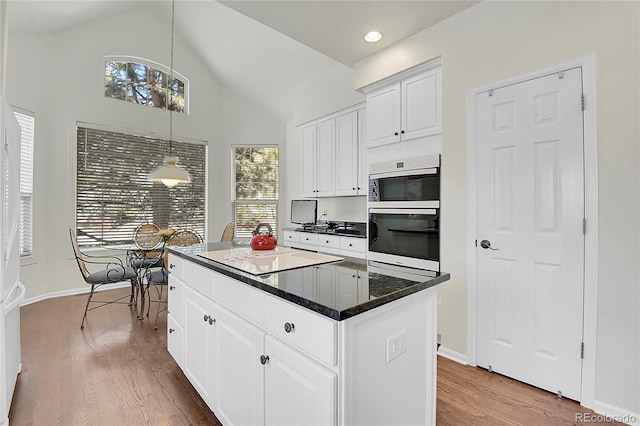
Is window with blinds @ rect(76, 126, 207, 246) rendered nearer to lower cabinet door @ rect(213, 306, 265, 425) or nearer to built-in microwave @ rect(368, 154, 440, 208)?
built-in microwave @ rect(368, 154, 440, 208)

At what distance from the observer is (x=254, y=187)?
229 inches

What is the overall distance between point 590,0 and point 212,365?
2995 mm

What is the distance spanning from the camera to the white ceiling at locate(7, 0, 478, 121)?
2.40 m

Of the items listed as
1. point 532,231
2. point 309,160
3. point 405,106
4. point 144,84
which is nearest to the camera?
point 532,231

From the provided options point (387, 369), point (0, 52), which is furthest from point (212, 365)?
point (0, 52)

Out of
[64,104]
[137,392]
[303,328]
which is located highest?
[64,104]

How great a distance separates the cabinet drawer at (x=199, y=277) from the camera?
5.68 feet

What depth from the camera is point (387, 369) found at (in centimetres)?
117

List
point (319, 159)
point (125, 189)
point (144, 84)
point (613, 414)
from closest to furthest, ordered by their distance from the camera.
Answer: point (613, 414)
point (319, 159)
point (125, 189)
point (144, 84)

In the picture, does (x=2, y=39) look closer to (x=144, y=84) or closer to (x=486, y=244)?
(x=144, y=84)

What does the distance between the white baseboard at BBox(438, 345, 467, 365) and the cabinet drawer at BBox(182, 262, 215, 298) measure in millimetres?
1931

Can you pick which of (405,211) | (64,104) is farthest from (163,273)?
(64,104)

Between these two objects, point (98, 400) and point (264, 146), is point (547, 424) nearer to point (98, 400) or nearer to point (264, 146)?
point (98, 400)

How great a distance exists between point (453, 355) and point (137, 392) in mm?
2297
